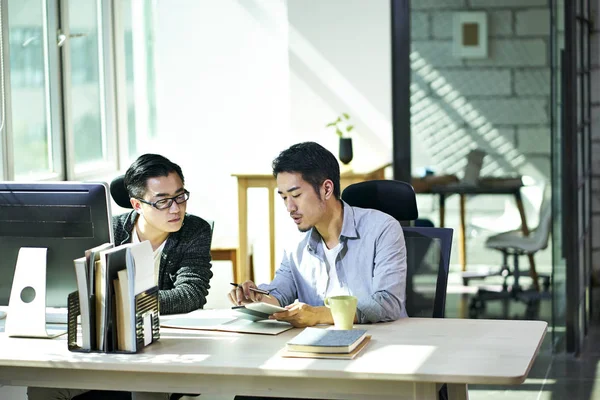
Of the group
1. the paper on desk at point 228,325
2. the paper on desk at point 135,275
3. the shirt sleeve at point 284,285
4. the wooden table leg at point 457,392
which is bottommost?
the wooden table leg at point 457,392

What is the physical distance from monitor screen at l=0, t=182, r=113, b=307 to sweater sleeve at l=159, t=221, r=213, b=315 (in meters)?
0.39

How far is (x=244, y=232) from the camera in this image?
5102 mm

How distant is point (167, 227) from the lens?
3.11m

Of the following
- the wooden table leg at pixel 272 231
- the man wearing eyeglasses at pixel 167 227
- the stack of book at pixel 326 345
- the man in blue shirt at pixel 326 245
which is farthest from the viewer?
the wooden table leg at pixel 272 231

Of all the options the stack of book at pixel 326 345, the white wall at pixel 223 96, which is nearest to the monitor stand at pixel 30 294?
the stack of book at pixel 326 345

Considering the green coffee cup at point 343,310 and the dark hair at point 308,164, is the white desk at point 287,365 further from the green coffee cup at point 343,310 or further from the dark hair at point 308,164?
the dark hair at point 308,164

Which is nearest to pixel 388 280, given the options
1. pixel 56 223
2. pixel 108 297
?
pixel 108 297

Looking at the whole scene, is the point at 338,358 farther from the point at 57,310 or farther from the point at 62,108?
the point at 62,108

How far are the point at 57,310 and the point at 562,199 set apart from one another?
2.88m

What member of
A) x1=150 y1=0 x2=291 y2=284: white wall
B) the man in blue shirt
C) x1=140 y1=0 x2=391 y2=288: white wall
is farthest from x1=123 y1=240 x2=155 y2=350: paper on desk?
x1=150 y1=0 x2=291 y2=284: white wall

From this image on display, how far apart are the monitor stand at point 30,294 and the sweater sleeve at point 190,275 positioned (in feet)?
1.36

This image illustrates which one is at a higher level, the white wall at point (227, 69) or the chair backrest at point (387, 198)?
the white wall at point (227, 69)

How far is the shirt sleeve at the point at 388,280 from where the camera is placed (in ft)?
8.94

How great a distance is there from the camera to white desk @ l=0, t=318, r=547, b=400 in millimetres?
2199
